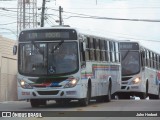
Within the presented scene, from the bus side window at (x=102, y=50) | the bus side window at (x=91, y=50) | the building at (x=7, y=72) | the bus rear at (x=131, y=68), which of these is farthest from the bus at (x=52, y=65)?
the building at (x=7, y=72)

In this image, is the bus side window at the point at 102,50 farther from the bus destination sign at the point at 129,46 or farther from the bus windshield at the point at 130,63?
the bus destination sign at the point at 129,46

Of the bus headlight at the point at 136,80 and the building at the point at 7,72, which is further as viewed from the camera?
the building at the point at 7,72

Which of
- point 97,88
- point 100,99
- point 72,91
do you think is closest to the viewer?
point 72,91

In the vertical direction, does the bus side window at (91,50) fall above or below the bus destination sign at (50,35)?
below

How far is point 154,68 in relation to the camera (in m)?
40.2

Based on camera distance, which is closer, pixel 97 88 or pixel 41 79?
pixel 41 79

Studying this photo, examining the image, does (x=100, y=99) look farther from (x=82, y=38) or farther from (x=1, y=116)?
(x=1, y=116)

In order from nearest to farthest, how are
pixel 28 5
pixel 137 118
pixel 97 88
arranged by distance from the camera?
pixel 137 118 < pixel 97 88 < pixel 28 5

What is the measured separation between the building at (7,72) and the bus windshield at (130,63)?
9233 mm

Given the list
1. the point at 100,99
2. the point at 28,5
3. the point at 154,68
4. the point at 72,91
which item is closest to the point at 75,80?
the point at 72,91

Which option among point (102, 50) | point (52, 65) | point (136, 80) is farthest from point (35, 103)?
point (136, 80)

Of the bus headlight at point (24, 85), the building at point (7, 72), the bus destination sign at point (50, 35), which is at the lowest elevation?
the building at point (7, 72)

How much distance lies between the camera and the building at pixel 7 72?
38.1m

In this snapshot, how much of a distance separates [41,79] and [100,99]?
763 cm
